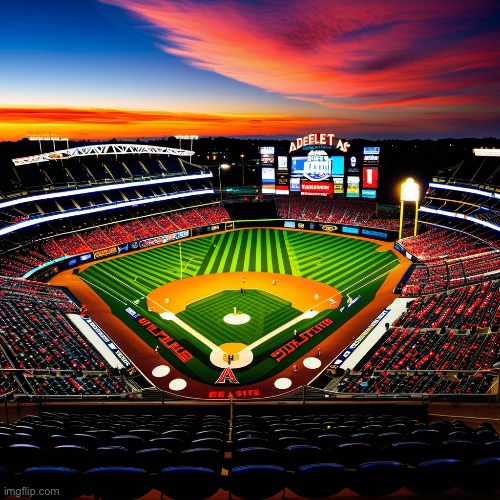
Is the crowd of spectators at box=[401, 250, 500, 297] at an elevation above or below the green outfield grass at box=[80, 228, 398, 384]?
above

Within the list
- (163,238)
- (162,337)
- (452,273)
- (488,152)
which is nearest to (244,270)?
(162,337)

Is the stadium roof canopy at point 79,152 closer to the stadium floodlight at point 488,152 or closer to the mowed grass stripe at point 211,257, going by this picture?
the mowed grass stripe at point 211,257

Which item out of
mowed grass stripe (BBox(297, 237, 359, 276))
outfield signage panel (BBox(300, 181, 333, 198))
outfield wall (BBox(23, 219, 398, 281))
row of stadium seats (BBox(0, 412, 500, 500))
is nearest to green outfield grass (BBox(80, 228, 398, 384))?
mowed grass stripe (BBox(297, 237, 359, 276))

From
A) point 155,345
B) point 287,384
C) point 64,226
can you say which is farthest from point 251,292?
point 64,226

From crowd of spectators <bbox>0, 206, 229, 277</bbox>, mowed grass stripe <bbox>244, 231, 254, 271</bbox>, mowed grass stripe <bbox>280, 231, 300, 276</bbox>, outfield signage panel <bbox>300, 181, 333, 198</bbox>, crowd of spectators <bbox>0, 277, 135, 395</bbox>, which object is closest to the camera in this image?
crowd of spectators <bbox>0, 277, 135, 395</bbox>

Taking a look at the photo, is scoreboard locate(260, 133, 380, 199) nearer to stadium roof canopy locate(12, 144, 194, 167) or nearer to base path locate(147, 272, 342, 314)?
stadium roof canopy locate(12, 144, 194, 167)

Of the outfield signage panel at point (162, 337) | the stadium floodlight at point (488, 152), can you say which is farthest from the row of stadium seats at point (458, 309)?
the stadium floodlight at point (488, 152)
